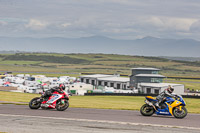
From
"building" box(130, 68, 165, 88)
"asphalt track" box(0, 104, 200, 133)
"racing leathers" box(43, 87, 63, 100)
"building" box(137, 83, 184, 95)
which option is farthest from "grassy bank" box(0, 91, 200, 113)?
"building" box(130, 68, 165, 88)

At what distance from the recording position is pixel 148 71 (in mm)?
100062

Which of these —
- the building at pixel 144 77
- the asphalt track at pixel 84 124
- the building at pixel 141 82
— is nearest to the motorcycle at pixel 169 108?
the asphalt track at pixel 84 124

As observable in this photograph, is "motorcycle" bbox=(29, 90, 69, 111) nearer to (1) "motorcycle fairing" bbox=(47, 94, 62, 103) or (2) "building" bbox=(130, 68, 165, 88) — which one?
(1) "motorcycle fairing" bbox=(47, 94, 62, 103)

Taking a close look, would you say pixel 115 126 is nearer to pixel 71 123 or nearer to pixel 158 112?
pixel 71 123

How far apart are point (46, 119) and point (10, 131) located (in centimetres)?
323

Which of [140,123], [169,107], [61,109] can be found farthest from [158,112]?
[61,109]

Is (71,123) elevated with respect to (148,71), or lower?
lower

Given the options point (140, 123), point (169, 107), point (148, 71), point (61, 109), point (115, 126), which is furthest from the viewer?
point (148, 71)

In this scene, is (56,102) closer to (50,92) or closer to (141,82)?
(50,92)

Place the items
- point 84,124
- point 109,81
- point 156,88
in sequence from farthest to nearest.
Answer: point 109,81, point 156,88, point 84,124

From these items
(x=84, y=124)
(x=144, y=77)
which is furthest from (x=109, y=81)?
(x=84, y=124)

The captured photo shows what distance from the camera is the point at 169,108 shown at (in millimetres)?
18719

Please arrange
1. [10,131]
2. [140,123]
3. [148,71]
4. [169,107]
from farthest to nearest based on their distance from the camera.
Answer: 1. [148,71]
2. [169,107]
3. [140,123]
4. [10,131]

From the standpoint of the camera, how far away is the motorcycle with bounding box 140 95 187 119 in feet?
60.8
